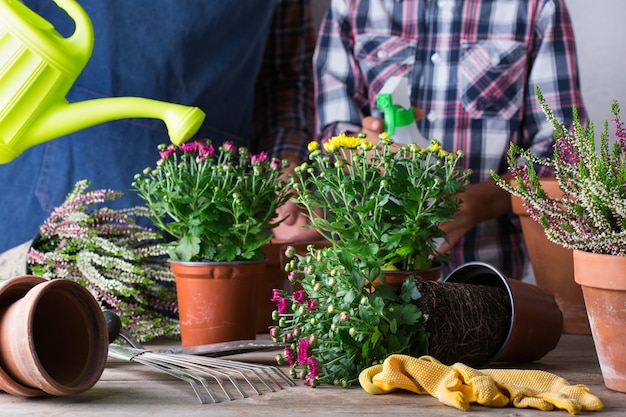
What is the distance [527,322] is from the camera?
0.91 meters

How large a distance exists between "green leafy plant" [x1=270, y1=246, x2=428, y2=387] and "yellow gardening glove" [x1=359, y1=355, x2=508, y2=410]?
33mm

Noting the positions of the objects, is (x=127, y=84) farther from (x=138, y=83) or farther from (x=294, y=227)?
(x=294, y=227)

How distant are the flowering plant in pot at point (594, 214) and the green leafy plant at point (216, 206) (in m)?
0.36

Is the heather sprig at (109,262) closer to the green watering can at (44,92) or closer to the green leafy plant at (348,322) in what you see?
the green watering can at (44,92)

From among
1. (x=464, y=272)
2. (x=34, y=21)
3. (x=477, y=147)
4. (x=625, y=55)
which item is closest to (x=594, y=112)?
(x=625, y=55)

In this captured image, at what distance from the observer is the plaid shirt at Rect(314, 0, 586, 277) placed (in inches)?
70.3

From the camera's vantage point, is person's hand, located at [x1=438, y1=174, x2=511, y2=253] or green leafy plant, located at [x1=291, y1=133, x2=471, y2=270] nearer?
green leafy plant, located at [x1=291, y1=133, x2=471, y2=270]

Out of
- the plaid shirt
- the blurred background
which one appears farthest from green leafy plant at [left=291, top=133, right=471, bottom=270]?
the blurred background

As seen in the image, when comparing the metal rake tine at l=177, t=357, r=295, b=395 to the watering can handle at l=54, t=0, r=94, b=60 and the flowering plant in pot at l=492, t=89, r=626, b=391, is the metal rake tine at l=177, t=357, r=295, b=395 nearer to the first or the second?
the flowering plant in pot at l=492, t=89, r=626, b=391

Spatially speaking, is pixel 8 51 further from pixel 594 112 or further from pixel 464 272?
pixel 594 112

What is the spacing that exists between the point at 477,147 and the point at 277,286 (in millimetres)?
848

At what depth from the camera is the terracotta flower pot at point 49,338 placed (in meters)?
0.73

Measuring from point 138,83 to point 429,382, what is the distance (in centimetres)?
110

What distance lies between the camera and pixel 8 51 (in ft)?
3.04
